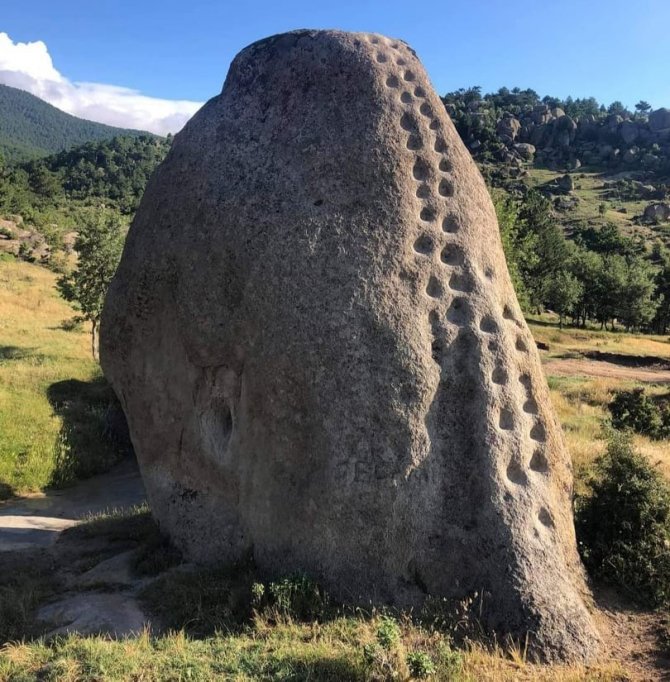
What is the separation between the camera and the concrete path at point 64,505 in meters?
11.0

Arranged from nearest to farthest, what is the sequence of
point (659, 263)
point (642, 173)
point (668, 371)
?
point (668, 371) < point (659, 263) < point (642, 173)

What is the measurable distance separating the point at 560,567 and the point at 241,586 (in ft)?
10.9

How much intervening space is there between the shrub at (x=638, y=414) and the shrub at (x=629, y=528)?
332 inches

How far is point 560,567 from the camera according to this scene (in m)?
6.03

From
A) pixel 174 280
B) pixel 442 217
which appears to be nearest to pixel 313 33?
pixel 442 217

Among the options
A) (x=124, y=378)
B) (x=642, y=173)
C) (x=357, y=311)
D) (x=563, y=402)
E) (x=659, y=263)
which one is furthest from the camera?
(x=642, y=173)

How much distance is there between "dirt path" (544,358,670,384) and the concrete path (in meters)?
17.5

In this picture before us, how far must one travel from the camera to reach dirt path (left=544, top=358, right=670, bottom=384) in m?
27.2

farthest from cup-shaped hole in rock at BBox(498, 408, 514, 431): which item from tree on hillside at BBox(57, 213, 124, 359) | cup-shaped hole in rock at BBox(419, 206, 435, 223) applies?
tree on hillside at BBox(57, 213, 124, 359)

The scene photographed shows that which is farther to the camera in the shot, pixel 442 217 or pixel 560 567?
pixel 442 217

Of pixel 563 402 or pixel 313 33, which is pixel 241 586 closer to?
pixel 313 33

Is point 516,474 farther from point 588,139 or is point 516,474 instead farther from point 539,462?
point 588,139

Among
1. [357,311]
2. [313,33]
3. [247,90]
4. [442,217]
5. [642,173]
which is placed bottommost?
[357,311]

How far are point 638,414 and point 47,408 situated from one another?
17418 mm
